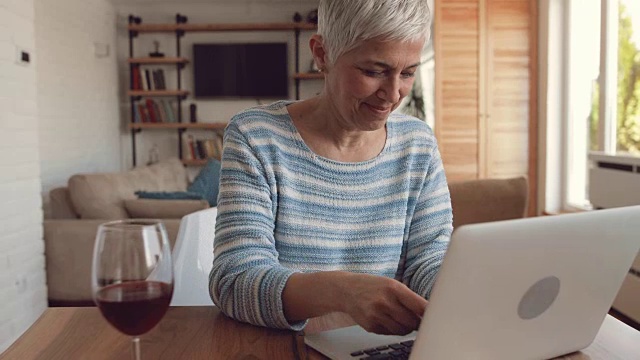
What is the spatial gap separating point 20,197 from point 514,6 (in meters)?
3.92

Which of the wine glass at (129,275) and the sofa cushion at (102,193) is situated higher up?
the wine glass at (129,275)

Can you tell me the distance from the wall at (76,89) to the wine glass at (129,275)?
4.29m

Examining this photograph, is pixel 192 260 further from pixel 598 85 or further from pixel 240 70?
pixel 240 70

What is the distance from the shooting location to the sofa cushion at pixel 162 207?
364 cm

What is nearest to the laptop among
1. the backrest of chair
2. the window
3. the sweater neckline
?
the sweater neckline

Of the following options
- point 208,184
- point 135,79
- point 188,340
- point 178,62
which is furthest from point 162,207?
point 178,62

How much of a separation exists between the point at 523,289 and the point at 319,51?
729 millimetres

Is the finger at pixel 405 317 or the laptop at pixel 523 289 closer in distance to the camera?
the laptop at pixel 523 289

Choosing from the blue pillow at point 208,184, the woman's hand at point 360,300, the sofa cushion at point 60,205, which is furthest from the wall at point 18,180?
the woman's hand at point 360,300

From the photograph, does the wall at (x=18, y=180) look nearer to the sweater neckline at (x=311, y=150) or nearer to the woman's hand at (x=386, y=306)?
the sweater neckline at (x=311, y=150)

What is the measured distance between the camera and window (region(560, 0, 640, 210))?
157 inches

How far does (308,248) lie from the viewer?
1250 mm

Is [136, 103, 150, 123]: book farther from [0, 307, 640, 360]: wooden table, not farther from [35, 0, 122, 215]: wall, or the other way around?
[0, 307, 640, 360]: wooden table

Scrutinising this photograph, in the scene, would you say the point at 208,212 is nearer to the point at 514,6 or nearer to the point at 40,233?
the point at 40,233
